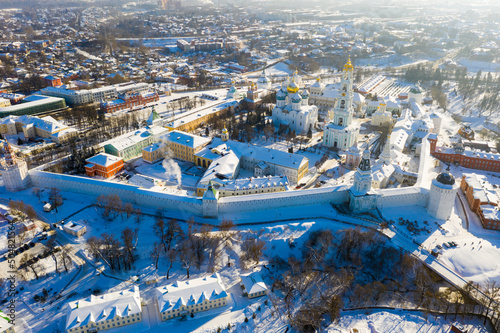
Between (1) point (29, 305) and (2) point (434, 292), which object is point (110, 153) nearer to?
(1) point (29, 305)

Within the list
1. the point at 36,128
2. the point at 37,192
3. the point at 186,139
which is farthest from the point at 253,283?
the point at 36,128

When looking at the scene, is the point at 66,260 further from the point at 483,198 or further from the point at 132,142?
the point at 483,198

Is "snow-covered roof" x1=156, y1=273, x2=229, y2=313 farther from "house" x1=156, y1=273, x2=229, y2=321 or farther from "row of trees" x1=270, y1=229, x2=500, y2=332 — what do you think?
"row of trees" x1=270, y1=229, x2=500, y2=332

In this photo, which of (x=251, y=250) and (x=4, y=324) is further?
(x=251, y=250)

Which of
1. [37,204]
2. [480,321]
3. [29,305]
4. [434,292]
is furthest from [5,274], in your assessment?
[480,321]

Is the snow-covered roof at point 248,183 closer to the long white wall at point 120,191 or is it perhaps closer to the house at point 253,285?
the long white wall at point 120,191

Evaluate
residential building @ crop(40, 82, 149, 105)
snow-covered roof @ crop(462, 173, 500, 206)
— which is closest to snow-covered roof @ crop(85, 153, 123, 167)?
residential building @ crop(40, 82, 149, 105)
